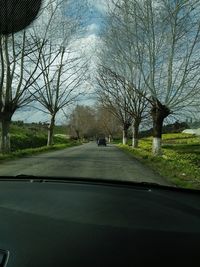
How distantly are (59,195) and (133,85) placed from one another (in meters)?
37.4

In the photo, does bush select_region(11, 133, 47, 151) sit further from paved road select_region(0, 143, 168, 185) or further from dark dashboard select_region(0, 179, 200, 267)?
dark dashboard select_region(0, 179, 200, 267)

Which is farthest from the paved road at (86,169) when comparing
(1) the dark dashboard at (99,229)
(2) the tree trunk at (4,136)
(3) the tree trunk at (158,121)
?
(1) the dark dashboard at (99,229)

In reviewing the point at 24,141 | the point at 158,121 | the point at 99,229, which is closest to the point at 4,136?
the point at 158,121

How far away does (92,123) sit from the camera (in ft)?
488

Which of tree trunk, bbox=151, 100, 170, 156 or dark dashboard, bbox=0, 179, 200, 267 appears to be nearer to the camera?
dark dashboard, bbox=0, 179, 200, 267

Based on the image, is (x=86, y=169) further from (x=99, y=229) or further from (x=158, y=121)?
(x=99, y=229)

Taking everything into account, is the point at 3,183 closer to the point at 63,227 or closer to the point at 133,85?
the point at 63,227

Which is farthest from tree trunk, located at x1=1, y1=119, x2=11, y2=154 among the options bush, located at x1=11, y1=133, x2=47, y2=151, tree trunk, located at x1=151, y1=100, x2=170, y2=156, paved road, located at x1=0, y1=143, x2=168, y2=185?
bush, located at x1=11, y1=133, x2=47, y2=151

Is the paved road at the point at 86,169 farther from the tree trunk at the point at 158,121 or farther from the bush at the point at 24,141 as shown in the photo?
the bush at the point at 24,141

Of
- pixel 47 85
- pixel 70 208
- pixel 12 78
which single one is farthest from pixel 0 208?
pixel 47 85

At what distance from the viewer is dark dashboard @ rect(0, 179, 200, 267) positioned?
1.97 meters

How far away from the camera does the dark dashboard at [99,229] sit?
6.46 feet

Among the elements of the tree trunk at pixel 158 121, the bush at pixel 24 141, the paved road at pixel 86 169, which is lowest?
the paved road at pixel 86 169

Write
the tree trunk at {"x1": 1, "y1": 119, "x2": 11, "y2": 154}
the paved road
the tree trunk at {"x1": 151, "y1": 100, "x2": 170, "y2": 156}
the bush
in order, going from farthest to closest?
the bush, the tree trunk at {"x1": 1, "y1": 119, "x2": 11, "y2": 154}, the tree trunk at {"x1": 151, "y1": 100, "x2": 170, "y2": 156}, the paved road
